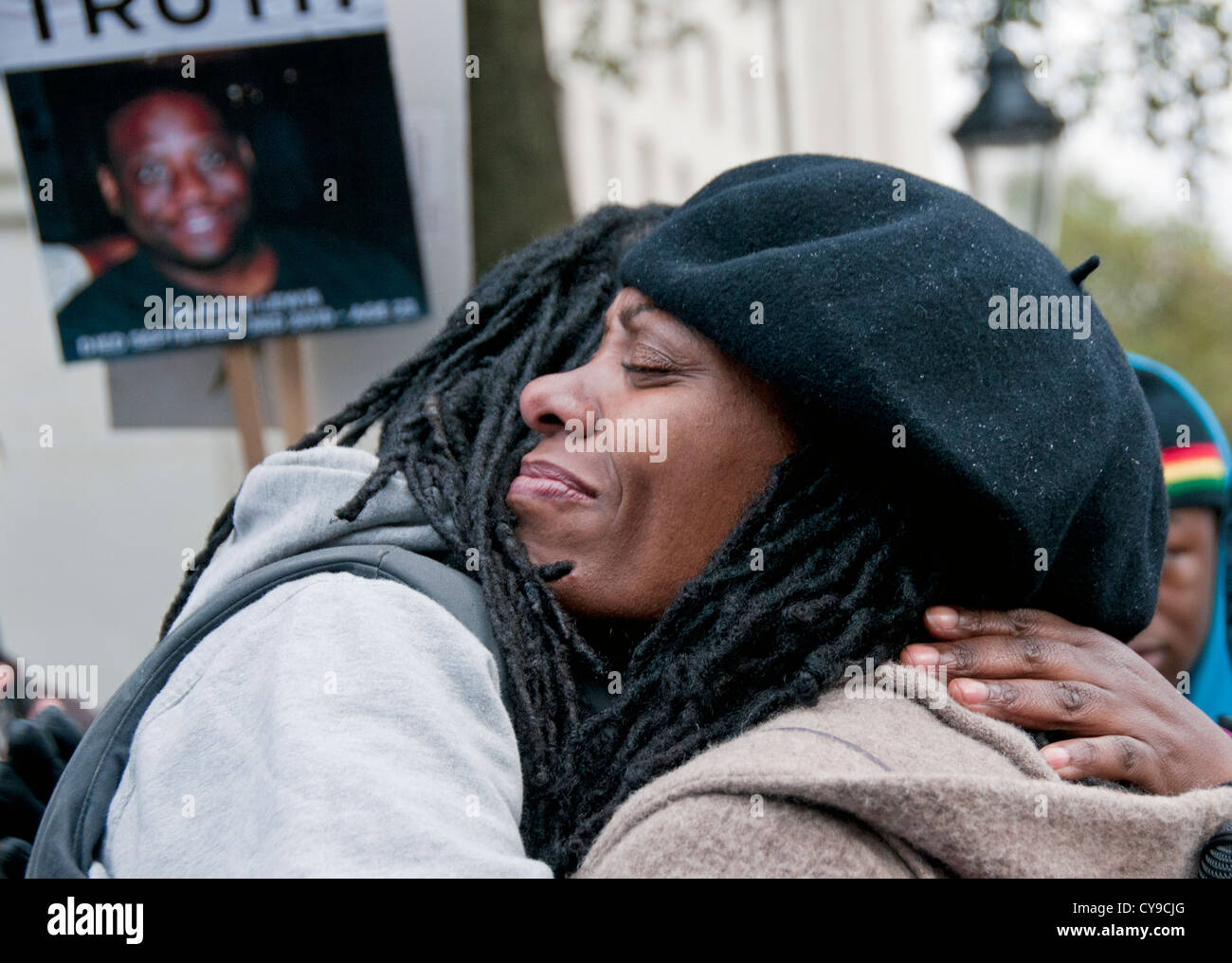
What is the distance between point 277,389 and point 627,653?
7.90 feet

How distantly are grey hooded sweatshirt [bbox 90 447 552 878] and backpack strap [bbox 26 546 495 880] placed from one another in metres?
0.03

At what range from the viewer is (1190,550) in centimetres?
364

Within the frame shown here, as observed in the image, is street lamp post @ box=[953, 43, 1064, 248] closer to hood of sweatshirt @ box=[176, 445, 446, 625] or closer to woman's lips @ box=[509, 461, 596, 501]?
woman's lips @ box=[509, 461, 596, 501]

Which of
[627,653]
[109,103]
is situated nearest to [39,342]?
[109,103]

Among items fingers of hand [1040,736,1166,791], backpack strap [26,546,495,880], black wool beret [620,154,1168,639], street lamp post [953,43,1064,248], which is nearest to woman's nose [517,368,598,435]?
black wool beret [620,154,1168,639]

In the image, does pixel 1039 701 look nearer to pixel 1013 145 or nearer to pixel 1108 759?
pixel 1108 759

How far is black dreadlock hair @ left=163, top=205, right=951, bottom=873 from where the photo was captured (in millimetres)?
1905

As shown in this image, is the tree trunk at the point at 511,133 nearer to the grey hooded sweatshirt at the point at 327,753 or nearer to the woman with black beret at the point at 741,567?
the woman with black beret at the point at 741,567

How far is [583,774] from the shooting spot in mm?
1927

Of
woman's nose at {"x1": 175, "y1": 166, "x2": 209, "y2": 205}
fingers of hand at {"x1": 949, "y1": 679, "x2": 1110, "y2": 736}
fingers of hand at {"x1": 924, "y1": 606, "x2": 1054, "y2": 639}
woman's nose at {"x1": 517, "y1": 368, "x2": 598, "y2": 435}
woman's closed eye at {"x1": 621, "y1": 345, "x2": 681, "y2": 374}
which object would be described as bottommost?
fingers of hand at {"x1": 949, "y1": 679, "x2": 1110, "y2": 736}

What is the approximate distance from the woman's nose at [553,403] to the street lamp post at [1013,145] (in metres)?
4.99

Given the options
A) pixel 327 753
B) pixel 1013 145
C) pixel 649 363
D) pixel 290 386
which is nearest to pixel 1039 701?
pixel 649 363

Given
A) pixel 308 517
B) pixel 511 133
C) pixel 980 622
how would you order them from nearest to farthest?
pixel 308 517 < pixel 980 622 < pixel 511 133

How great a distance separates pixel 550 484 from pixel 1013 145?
17.1 feet
